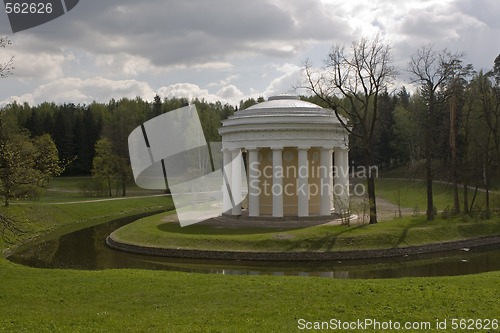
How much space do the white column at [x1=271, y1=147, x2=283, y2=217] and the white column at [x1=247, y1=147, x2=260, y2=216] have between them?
137 cm

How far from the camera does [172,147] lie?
68312 millimetres

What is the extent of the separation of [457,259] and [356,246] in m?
4.79

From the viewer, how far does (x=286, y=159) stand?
109 feet

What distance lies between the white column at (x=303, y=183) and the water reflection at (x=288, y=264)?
8.28m

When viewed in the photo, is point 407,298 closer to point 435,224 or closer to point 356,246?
point 356,246

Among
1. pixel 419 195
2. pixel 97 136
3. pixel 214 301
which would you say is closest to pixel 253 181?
pixel 214 301

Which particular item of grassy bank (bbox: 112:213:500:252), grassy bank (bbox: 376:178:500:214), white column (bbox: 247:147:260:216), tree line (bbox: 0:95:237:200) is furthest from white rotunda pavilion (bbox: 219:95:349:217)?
tree line (bbox: 0:95:237:200)

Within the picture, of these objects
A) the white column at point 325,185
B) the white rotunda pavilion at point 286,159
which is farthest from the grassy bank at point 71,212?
the white column at point 325,185

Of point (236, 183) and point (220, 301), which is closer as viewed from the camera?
point (220, 301)

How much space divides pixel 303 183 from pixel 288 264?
8.91 m

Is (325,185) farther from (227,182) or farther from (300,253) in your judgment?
(300,253)

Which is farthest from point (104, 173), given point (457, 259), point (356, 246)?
point (457, 259)

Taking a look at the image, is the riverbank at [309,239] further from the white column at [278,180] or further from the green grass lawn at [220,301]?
the green grass lawn at [220,301]

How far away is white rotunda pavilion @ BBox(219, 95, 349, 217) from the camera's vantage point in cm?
3100
